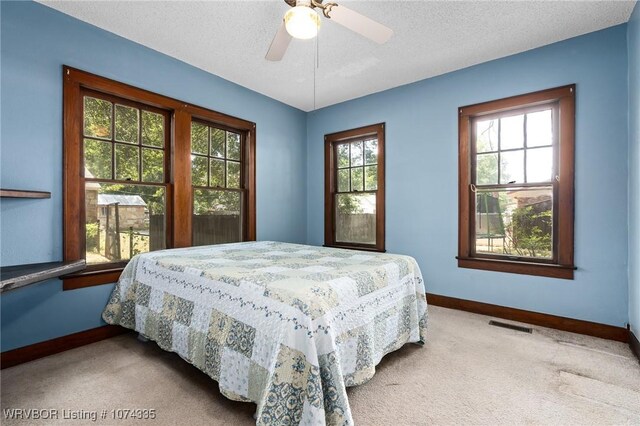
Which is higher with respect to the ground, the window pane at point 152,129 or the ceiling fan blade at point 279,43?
the ceiling fan blade at point 279,43

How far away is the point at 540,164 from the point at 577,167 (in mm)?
304

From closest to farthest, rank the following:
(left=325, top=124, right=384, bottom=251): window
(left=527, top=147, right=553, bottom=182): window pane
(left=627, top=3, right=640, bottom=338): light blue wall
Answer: (left=627, top=3, right=640, bottom=338): light blue wall
(left=527, top=147, right=553, bottom=182): window pane
(left=325, top=124, right=384, bottom=251): window

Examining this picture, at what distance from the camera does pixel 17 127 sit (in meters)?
2.21

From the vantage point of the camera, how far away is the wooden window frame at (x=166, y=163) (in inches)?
96.5

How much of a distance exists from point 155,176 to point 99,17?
139 cm

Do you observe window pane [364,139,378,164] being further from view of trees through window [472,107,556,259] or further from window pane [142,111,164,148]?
window pane [142,111,164,148]

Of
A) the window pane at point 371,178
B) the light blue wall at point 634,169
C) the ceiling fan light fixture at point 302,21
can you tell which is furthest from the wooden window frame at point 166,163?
the light blue wall at point 634,169

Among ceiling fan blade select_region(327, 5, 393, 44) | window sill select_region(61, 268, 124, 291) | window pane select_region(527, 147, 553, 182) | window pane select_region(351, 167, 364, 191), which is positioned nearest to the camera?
ceiling fan blade select_region(327, 5, 393, 44)

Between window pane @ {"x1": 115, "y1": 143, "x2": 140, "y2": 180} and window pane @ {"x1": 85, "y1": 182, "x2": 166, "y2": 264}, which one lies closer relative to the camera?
window pane @ {"x1": 85, "y1": 182, "x2": 166, "y2": 264}

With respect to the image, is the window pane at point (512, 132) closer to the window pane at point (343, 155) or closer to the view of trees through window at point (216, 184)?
the window pane at point (343, 155)

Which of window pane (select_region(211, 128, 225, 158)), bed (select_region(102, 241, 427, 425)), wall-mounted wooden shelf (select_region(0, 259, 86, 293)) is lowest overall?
bed (select_region(102, 241, 427, 425))

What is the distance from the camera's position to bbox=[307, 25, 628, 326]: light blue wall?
8.59ft

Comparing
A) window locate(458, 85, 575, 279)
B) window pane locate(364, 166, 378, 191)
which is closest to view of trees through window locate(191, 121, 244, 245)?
window pane locate(364, 166, 378, 191)

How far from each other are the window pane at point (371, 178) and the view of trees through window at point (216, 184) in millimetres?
1703
